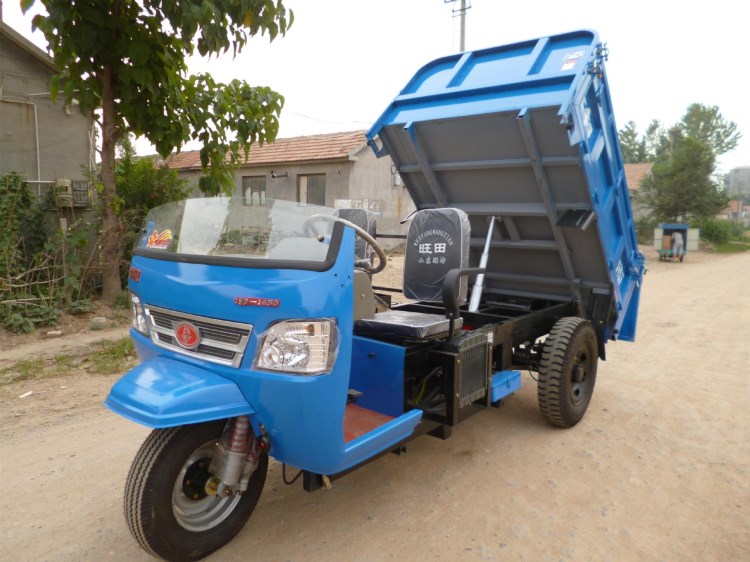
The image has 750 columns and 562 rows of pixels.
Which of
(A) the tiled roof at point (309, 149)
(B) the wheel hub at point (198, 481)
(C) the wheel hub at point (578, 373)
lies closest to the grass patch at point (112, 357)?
(B) the wheel hub at point (198, 481)

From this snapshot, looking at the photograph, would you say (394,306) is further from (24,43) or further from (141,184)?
(24,43)

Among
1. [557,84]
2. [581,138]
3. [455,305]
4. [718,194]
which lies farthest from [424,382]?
[718,194]

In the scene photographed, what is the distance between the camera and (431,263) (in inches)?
171

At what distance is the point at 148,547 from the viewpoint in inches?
99.0

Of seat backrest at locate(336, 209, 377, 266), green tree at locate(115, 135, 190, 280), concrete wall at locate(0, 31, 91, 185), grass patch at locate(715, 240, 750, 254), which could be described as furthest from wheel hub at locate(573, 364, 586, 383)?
grass patch at locate(715, 240, 750, 254)

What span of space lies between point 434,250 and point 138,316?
7.25 feet

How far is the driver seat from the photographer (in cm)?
374

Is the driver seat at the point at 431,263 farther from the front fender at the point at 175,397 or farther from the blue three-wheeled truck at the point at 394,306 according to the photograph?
the front fender at the point at 175,397

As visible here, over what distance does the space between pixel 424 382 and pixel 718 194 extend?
27752 mm

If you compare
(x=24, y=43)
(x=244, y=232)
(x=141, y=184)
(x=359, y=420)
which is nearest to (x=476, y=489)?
(x=359, y=420)

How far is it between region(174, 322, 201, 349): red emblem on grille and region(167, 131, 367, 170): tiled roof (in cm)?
1459

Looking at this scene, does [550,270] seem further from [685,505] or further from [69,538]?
[69,538]

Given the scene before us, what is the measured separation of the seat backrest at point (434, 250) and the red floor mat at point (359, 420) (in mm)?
1062

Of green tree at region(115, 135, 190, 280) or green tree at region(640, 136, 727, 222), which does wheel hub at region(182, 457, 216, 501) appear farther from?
green tree at region(640, 136, 727, 222)
